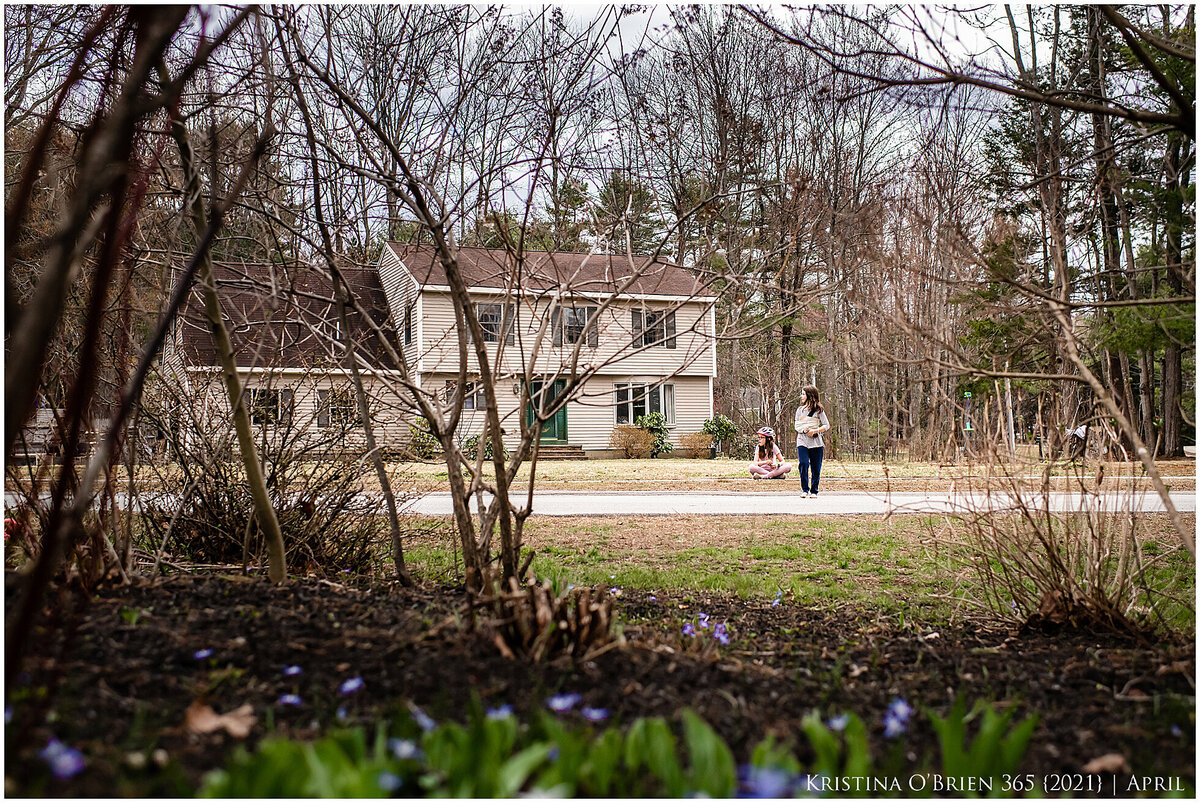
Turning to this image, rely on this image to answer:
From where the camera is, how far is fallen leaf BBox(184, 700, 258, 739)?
1.81 metres

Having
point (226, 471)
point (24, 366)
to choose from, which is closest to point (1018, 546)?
point (24, 366)

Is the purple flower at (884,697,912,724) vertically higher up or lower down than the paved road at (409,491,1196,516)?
higher up

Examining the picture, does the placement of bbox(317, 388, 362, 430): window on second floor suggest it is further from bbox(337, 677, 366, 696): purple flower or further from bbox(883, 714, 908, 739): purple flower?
bbox(883, 714, 908, 739): purple flower

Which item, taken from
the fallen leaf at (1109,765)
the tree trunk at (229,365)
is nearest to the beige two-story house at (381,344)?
the tree trunk at (229,365)

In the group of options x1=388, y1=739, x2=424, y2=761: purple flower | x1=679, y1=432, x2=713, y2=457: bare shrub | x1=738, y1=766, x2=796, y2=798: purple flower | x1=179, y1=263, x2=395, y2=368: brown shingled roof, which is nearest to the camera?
x1=738, y1=766, x2=796, y2=798: purple flower

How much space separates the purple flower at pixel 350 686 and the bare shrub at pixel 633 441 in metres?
22.9

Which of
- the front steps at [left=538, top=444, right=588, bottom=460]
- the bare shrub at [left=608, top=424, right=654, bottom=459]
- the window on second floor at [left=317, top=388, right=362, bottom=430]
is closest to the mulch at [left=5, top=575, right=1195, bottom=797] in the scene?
the window on second floor at [left=317, top=388, right=362, bottom=430]

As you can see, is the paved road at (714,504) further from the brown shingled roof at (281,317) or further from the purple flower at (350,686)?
the purple flower at (350,686)

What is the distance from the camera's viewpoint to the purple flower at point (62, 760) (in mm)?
1538

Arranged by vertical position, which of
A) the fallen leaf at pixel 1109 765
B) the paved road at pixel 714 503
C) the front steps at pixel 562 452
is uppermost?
the front steps at pixel 562 452

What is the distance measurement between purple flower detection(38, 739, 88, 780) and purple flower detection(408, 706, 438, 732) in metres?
0.65

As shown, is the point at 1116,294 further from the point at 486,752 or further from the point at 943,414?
the point at 486,752

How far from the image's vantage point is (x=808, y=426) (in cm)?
1172

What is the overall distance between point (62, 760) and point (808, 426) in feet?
35.7
